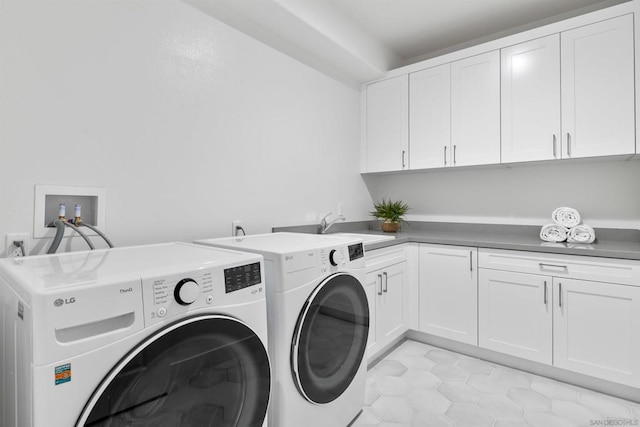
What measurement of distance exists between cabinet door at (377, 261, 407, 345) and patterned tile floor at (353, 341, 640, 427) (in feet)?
0.72

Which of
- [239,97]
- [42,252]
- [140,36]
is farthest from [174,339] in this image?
[239,97]

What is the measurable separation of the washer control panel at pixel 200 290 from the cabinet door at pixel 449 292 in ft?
5.69

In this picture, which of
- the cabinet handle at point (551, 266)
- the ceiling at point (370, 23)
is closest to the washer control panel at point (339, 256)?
the cabinet handle at point (551, 266)

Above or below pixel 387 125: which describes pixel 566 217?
below

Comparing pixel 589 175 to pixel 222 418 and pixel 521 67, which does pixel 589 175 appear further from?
pixel 222 418

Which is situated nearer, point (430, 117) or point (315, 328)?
point (315, 328)

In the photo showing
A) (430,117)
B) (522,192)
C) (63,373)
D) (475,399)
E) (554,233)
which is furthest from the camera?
(430,117)

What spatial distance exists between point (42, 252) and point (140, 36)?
1.07 metres

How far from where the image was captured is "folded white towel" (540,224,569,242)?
90.0 inches

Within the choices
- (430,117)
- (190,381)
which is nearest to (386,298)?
(430,117)

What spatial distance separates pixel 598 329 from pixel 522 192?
3.72 ft

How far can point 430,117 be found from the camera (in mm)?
2795

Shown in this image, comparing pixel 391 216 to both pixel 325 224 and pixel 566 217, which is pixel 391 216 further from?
pixel 566 217

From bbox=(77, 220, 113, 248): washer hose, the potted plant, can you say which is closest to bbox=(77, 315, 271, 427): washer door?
bbox=(77, 220, 113, 248): washer hose
